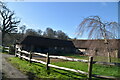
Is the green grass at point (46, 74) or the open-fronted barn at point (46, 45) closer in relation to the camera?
the green grass at point (46, 74)

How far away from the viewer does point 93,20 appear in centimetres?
1205

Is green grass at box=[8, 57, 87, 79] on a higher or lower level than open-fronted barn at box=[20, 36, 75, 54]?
lower

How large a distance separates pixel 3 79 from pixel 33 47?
2641 cm

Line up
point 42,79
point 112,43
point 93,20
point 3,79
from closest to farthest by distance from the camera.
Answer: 1. point 3,79
2. point 42,79
3. point 93,20
4. point 112,43

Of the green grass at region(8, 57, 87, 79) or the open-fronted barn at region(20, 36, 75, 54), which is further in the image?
the open-fronted barn at region(20, 36, 75, 54)

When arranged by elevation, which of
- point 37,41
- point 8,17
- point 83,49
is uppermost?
point 8,17

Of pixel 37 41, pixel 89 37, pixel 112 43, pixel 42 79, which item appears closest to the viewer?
pixel 42 79

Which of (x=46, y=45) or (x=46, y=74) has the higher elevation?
(x=46, y=45)

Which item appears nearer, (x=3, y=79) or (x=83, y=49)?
(x=3, y=79)

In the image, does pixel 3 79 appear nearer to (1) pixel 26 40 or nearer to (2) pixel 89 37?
(2) pixel 89 37

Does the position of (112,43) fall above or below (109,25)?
below

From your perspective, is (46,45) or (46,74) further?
(46,45)

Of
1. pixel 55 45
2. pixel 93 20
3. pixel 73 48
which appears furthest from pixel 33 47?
pixel 93 20

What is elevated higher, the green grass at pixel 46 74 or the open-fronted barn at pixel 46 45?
the open-fronted barn at pixel 46 45
